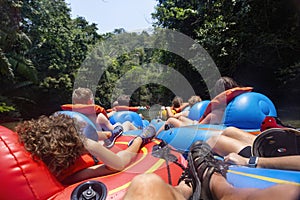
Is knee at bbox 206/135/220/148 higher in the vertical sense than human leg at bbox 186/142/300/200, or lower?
lower

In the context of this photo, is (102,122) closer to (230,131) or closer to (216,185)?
(230,131)

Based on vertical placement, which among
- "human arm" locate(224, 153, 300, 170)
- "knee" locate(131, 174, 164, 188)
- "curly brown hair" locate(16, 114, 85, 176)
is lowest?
"human arm" locate(224, 153, 300, 170)

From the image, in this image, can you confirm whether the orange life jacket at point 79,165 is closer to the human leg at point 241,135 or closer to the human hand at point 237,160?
the human hand at point 237,160

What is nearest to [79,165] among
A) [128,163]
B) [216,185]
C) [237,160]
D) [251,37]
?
[128,163]

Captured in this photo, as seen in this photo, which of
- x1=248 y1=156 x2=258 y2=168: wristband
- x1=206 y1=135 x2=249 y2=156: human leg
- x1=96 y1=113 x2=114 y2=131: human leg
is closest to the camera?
x1=248 y1=156 x2=258 y2=168: wristband

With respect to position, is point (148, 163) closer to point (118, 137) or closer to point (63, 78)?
point (118, 137)

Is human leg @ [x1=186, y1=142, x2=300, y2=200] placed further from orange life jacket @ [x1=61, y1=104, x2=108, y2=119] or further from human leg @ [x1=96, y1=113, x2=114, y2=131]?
human leg @ [x1=96, y1=113, x2=114, y2=131]

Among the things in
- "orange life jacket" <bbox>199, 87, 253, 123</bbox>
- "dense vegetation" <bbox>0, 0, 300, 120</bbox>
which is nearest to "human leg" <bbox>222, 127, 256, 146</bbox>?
"orange life jacket" <bbox>199, 87, 253, 123</bbox>

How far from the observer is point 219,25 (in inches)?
328

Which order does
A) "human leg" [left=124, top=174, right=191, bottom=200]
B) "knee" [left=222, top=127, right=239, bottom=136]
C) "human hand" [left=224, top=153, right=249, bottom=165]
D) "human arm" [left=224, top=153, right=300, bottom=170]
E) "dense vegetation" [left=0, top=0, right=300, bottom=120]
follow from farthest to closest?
1. "dense vegetation" [left=0, top=0, right=300, bottom=120]
2. "knee" [left=222, top=127, right=239, bottom=136]
3. "human hand" [left=224, top=153, right=249, bottom=165]
4. "human arm" [left=224, top=153, right=300, bottom=170]
5. "human leg" [left=124, top=174, right=191, bottom=200]

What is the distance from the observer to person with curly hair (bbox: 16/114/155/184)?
4.61 ft

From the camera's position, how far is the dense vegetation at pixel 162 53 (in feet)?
25.8

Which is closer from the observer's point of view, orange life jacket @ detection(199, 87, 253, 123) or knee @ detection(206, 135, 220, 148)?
knee @ detection(206, 135, 220, 148)

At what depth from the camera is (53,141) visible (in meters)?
1.40
